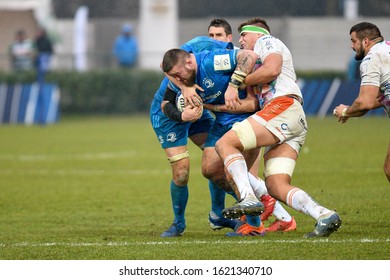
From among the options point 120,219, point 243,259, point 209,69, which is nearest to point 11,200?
point 120,219

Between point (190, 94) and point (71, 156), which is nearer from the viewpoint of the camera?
point (190, 94)

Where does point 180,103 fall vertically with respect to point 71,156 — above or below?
above

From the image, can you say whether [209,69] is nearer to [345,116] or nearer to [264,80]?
[264,80]

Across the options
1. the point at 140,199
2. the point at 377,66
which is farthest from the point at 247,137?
the point at 140,199

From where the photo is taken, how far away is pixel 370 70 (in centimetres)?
998

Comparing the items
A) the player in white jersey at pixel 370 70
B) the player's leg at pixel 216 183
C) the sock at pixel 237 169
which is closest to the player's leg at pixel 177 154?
the player's leg at pixel 216 183

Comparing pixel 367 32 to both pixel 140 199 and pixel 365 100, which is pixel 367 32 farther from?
pixel 140 199

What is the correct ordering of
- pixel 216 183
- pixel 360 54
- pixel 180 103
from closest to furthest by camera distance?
pixel 360 54 → pixel 180 103 → pixel 216 183

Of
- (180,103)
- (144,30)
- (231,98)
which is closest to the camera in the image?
(231,98)

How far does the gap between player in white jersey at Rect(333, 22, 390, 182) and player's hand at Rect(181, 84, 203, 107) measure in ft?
4.58

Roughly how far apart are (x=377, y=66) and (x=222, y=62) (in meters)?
1.52

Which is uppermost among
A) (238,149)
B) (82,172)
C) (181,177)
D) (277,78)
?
(277,78)

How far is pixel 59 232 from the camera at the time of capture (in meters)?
11.6

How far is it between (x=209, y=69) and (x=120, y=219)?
326 centimetres
